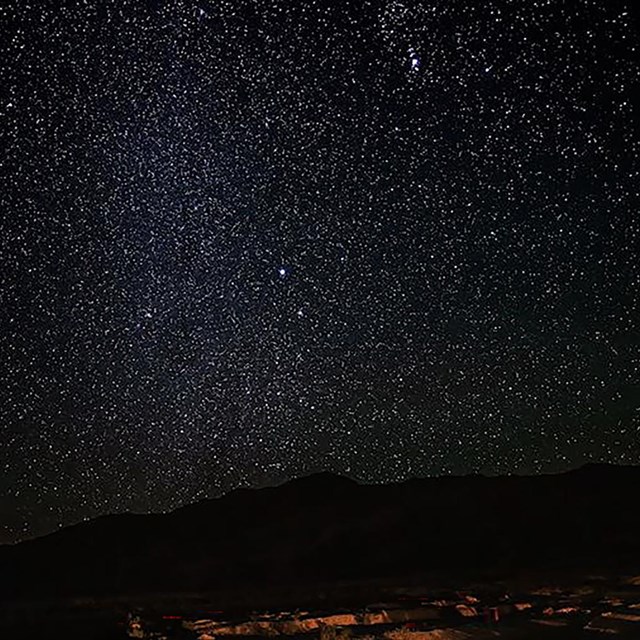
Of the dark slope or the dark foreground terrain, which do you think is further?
the dark slope

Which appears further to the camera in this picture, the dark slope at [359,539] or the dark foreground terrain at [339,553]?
the dark slope at [359,539]

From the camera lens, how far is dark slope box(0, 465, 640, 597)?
48656 millimetres

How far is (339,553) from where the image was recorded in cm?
5641

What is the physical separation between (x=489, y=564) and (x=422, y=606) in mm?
24766

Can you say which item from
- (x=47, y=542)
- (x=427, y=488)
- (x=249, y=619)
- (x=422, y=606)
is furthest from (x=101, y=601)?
(x=47, y=542)

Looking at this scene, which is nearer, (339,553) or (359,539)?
(339,553)

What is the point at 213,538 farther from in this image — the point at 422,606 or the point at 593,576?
the point at 422,606

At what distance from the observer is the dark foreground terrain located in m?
29.1

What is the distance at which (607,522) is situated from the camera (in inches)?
2051

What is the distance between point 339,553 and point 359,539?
292 centimetres

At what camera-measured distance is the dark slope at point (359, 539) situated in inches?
1916

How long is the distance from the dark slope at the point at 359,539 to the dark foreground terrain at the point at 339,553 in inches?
6.6

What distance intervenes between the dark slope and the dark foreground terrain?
17 centimetres

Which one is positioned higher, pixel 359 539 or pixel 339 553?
pixel 359 539
